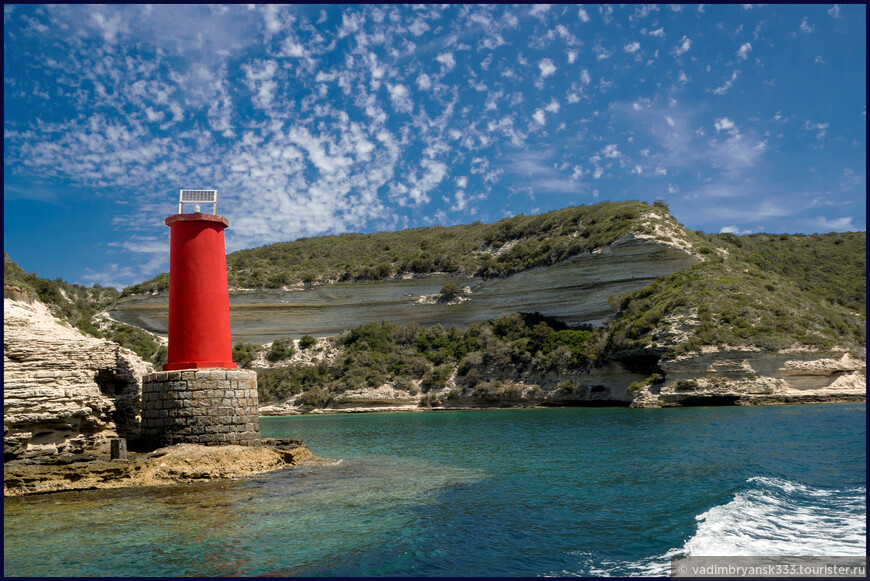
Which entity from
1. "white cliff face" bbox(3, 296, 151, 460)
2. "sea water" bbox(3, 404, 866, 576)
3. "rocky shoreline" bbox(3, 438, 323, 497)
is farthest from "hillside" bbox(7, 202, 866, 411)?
"sea water" bbox(3, 404, 866, 576)

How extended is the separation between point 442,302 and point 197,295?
35.9m

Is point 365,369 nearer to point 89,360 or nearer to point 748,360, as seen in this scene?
point 748,360

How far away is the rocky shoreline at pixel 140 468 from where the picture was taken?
10.9 m

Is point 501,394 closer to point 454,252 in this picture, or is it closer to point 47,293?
point 454,252

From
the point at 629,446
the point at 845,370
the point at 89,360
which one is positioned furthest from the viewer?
the point at 845,370

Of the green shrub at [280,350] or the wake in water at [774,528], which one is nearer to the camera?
the wake in water at [774,528]

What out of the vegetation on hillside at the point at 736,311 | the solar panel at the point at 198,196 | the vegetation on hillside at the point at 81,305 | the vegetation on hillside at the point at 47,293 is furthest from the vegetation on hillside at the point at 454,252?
the solar panel at the point at 198,196

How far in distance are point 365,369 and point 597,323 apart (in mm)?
18452

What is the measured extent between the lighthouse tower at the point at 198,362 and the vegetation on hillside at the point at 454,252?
110 ft

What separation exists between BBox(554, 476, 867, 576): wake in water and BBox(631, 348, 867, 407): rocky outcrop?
2308cm

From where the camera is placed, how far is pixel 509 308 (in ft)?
158

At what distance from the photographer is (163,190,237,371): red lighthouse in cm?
1447

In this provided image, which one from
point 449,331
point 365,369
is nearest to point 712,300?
A: point 449,331

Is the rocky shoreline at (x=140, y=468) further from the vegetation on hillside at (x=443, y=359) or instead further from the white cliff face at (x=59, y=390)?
the vegetation on hillside at (x=443, y=359)
